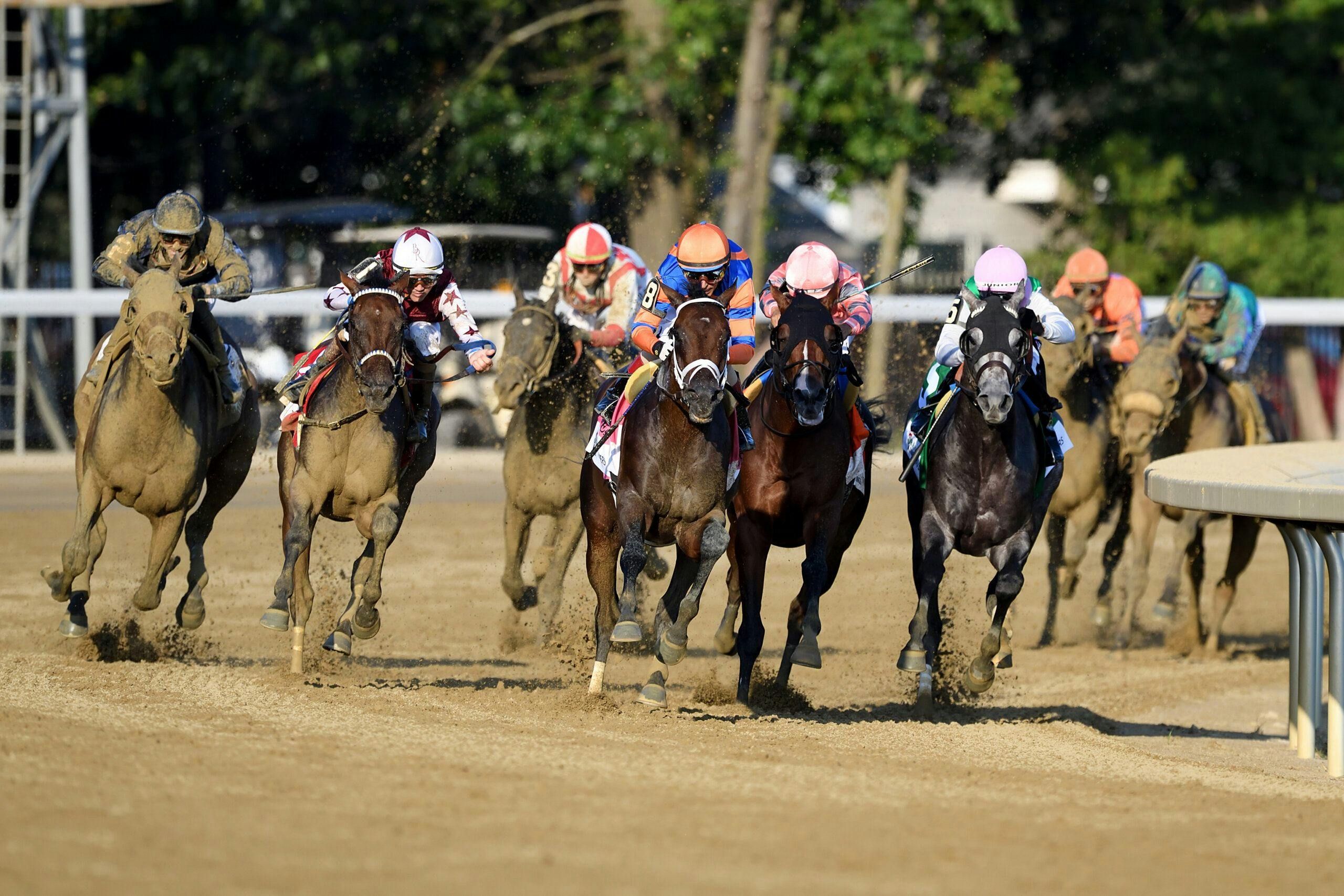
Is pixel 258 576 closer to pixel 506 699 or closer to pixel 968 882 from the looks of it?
pixel 506 699

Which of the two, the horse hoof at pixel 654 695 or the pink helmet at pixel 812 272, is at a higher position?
the pink helmet at pixel 812 272

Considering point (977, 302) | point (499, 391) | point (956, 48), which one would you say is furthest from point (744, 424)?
point (956, 48)

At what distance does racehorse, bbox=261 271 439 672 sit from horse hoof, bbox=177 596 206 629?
2.89 feet

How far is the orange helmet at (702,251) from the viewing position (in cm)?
750

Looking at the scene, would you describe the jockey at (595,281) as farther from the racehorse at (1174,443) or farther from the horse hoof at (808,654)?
the racehorse at (1174,443)

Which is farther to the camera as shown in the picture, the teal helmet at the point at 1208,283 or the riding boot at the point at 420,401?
the teal helmet at the point at 1208,283

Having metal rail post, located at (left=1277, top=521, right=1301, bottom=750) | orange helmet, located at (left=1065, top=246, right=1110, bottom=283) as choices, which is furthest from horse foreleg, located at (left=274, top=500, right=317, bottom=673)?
orange helmet, located at (left=1065, top=246, right=1110, bottom=283)

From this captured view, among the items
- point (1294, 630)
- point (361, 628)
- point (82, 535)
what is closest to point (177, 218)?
point (82, 535)

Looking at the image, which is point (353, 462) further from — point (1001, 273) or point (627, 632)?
point (1001, 273)

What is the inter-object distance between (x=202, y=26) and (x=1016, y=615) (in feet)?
46.7

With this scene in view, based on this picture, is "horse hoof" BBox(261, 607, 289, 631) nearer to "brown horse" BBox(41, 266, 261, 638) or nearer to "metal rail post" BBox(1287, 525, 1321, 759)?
"brown horse" BBox(41, 266, 261, 638)

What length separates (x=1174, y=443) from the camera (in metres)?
11.7

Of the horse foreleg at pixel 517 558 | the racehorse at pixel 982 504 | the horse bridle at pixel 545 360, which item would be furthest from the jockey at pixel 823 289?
the horse foreleg at pixel 517 558

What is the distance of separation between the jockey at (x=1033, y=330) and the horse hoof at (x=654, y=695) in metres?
1.79
